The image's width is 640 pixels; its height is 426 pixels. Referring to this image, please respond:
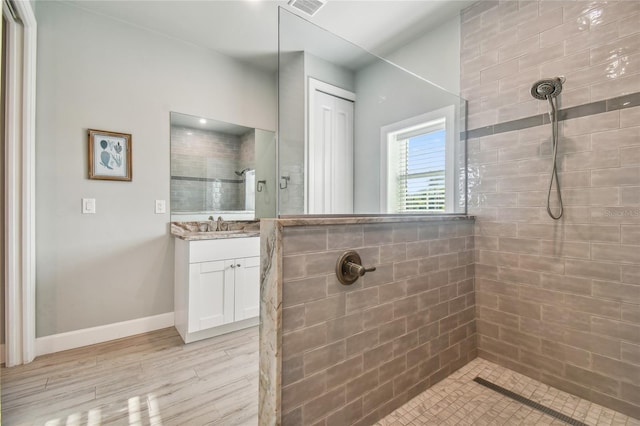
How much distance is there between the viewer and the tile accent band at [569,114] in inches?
57.7

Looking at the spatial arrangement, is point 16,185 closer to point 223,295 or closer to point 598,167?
point 223,295

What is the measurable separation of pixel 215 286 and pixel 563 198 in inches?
102

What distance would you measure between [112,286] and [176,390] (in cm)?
125

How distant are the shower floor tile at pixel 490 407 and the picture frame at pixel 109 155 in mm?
2695

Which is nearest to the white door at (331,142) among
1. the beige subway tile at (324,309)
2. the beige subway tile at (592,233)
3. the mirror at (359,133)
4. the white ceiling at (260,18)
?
the mirror at (359,133)

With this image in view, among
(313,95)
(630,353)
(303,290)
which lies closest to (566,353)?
(630,353)

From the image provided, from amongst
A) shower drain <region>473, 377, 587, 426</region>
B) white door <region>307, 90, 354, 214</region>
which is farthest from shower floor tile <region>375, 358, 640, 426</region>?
white door <region>307, 90, 354, 214</region>

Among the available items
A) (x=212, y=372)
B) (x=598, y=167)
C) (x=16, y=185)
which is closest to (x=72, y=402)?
(x=212, y=372)

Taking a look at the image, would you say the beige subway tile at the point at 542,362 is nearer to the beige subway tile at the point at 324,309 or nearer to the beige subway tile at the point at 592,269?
the beige subway tile at the point at 592,269

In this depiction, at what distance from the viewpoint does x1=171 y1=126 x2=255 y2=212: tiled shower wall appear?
2719 mm

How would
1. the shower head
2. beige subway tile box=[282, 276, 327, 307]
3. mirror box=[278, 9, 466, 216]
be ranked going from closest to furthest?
beige subway tile box=[282, 276, 327, 307]
the shower head
mirror box=[278, 9, 466, 216]

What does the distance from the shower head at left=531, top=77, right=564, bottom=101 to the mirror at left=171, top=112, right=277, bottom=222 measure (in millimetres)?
2013

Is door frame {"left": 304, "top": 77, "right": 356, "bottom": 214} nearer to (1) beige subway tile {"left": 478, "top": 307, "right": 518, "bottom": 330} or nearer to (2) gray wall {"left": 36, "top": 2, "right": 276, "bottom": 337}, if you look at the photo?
(2) gray wall {"left": 36, "top": 2, "right": 276, "bottom": 337}

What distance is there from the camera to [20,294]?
1933mm
